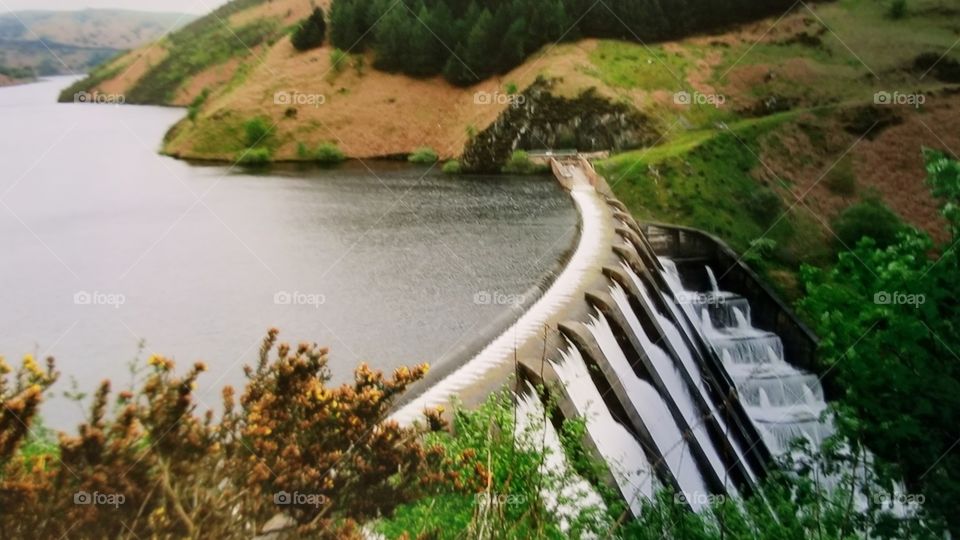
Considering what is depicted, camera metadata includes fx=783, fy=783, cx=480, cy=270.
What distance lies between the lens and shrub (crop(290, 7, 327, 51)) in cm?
1073

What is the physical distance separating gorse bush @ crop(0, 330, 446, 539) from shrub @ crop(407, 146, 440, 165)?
385 inches

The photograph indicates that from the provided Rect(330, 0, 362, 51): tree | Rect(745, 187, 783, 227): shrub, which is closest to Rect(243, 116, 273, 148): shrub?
Rect(330, 0, 362, 51): tree

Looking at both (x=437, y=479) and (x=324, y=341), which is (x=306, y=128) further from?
(x=437, y=479)

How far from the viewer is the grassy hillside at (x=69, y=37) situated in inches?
270

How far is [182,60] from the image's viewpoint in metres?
8.90

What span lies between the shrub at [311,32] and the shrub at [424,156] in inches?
112

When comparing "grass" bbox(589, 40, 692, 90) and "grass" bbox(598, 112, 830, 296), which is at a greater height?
"grass" bbox(589, 40, 692, 90)

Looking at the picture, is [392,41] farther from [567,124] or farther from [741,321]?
[741,321]

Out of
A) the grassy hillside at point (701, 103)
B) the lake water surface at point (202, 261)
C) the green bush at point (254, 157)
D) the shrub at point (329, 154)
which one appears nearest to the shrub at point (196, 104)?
the grassy hillside at point (701, 103)

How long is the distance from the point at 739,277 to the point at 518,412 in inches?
308

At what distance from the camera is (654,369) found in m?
7.08

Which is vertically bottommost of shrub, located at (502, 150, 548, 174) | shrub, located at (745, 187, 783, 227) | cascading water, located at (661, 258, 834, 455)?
cascading water, located at (661, 258, 834, 455)

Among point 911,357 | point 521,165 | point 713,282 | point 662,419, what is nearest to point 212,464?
point 662,419

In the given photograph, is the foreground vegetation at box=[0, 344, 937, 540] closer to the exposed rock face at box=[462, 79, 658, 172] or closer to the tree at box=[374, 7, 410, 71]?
the tree at box=[374, 7, 410, 71]
